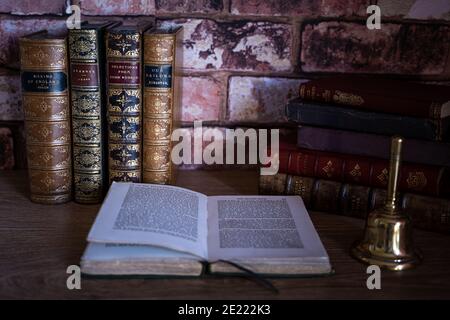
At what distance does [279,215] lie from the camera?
1.03 m

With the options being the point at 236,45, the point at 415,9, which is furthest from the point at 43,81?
the point at 415,9

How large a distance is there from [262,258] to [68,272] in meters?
0.28

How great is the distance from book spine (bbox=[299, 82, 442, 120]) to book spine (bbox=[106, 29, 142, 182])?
328 millimetres

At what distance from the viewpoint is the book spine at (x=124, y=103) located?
1.08 meters

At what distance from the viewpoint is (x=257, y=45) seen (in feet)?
4.41

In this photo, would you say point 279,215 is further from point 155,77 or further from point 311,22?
point 311,22

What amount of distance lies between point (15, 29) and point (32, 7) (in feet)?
0.20

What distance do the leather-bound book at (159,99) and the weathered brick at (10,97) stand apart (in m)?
0.39

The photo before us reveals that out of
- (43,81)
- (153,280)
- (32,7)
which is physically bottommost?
(153,280)

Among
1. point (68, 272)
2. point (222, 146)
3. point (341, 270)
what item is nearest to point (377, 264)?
point (341, 270)

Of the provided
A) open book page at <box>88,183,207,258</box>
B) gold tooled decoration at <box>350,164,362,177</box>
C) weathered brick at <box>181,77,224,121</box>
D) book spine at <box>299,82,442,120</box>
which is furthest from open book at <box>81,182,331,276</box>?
weathered brick at <box>181,77,224,121</box>

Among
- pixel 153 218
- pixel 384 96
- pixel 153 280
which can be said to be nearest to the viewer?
pixel 153 280

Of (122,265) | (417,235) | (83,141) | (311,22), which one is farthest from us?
(311,22)

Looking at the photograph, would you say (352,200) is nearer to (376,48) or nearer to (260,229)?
(260,229)
